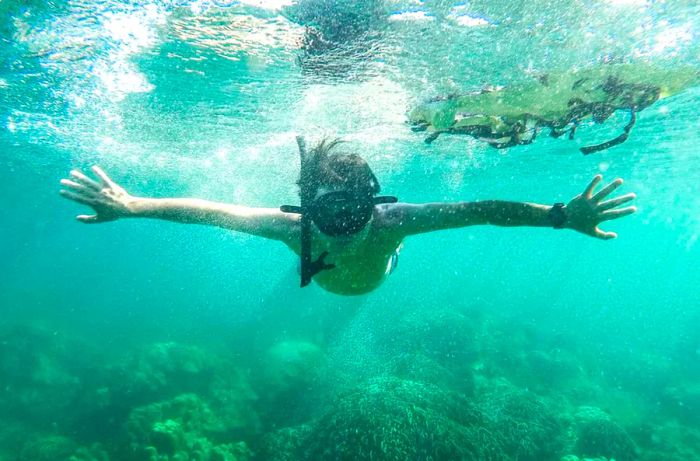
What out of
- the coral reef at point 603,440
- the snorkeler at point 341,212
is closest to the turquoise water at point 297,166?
the coral reef at point 603,440

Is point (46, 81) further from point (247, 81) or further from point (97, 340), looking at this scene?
point (97, 340)

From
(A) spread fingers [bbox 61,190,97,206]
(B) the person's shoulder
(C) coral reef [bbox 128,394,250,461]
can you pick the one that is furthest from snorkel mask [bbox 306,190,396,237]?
(C) coral reef [bbox 128,394,250,461]

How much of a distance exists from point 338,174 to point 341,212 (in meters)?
0.42

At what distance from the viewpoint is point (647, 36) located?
770cm

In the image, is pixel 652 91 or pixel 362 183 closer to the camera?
pixel 362 183

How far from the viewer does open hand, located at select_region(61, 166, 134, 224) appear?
11.3ft

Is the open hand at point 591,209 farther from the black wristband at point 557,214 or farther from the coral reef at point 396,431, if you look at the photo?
the coral reef at point 396,431

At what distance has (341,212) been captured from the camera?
3328 mm

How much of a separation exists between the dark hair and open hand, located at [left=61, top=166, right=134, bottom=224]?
1.76m

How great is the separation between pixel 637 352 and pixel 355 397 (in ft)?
101

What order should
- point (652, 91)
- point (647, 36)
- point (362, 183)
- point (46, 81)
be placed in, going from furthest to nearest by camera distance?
point (46, 81), point (652, 91), point (647, 36), point (362, 183)

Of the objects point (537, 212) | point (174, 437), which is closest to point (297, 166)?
point (174, 437)

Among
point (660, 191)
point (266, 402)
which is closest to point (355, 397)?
point (266, 402)

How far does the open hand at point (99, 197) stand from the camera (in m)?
3.46
